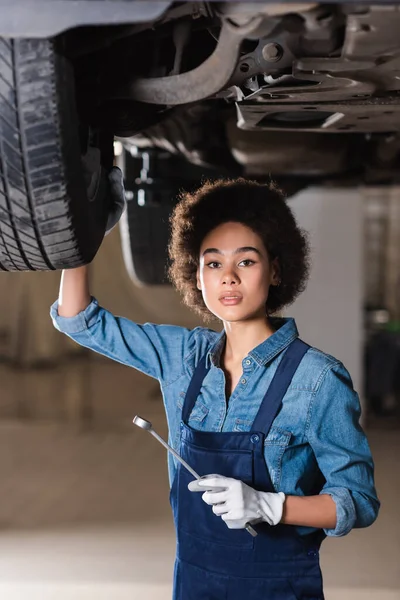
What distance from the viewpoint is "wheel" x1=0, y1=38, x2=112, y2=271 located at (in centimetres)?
103

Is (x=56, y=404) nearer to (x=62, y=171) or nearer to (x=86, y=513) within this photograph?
(x=86, y=513)

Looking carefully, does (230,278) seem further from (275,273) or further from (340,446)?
(340,446)

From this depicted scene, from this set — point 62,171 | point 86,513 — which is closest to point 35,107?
point 62,171

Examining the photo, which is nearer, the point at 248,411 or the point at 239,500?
the point at 239,500

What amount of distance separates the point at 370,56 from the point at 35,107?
1.53 ft

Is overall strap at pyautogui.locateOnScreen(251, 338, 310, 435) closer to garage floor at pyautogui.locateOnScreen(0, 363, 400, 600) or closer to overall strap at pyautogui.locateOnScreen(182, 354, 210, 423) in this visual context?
overall strap at pyautogui.locateOnScreen(182, 354, 210, 423)

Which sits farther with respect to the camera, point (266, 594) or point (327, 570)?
point (327, 570)

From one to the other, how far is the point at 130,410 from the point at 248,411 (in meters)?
4.80

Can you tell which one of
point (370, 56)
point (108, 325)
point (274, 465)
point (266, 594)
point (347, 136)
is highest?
point (347, 136)

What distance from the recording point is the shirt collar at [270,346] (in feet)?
4.16

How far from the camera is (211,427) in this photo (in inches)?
50.1

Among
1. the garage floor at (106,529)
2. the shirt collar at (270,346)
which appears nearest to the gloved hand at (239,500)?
the shirt collar at (270,346)

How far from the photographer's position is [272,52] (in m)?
1.18

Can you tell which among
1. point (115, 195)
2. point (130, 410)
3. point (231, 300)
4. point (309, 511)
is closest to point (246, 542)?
point (309, 511)
